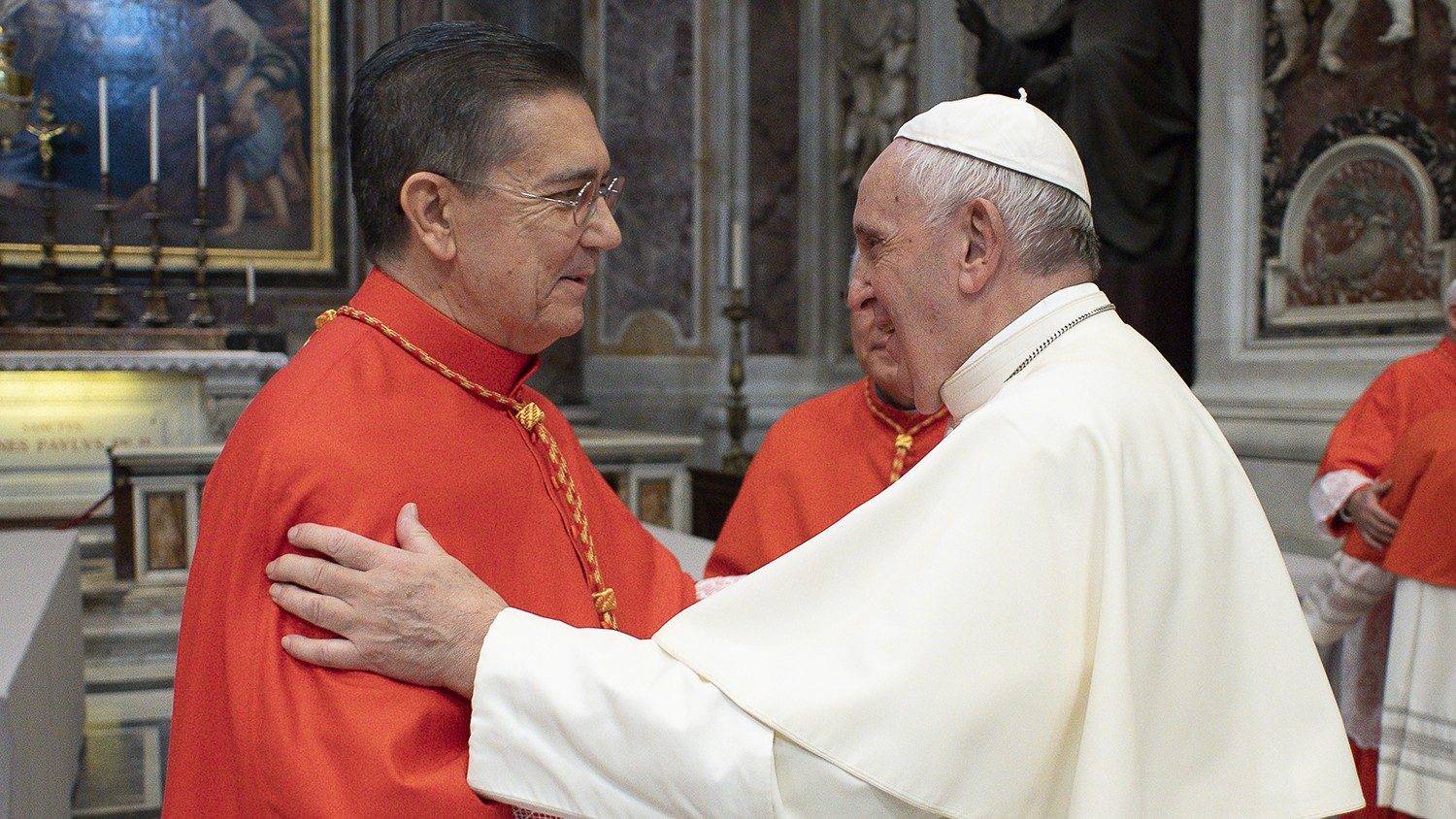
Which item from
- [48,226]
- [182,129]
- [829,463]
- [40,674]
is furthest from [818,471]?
[182,129]

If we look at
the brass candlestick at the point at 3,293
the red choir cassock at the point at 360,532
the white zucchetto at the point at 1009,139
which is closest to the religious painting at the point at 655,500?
the brass candlestick at the point at 3,293

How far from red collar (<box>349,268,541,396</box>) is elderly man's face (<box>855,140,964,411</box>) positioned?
0.57m

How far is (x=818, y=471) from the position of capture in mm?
3148

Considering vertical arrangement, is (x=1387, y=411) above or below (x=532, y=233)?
below

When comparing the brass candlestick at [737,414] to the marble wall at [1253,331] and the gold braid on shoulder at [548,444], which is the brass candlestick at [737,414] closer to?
the marble wall at [1253,331]

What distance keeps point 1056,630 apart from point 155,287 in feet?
25.4

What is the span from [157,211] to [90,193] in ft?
4.37

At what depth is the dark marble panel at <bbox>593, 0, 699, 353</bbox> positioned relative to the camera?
10.2 metres

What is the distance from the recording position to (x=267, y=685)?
1.47 metres

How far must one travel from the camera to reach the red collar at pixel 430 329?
1800 mm

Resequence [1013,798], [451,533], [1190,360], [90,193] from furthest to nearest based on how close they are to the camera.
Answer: [90,193] < [1190,360] < [451,533] < [1013,798]

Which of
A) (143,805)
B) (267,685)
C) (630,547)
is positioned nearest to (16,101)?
(143,805)

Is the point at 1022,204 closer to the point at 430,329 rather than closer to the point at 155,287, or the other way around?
the point at 430,329

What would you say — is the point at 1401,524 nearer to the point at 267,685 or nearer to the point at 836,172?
the point at 267,685
